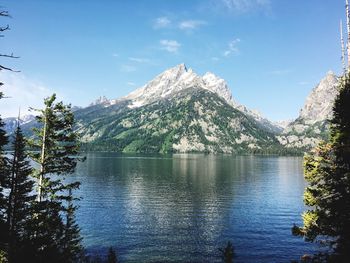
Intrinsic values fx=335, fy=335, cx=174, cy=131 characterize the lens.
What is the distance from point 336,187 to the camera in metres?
25.8

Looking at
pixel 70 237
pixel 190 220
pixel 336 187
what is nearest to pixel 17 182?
pixel 70 237

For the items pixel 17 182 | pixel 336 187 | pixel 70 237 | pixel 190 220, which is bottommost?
pixel 190 220

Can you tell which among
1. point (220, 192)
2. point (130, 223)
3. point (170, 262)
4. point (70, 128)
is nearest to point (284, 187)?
point (220, 192)

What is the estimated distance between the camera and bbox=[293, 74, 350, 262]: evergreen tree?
24062mm

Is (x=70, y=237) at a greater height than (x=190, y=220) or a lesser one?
greater

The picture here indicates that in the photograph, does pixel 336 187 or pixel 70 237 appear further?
pixel 70 237

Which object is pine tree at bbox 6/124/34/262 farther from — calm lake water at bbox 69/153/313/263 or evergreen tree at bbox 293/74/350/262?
calm lake water at bbox 69/153/313/263

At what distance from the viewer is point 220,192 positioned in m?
156

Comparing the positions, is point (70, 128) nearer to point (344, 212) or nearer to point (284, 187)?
point (344, 212)

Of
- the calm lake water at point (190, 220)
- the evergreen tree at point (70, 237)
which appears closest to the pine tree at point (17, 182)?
the evergreen tree at point (70, 237)

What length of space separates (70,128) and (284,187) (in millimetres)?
151573

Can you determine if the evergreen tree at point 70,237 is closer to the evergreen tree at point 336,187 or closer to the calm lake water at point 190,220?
the calm lake water at point 190,220

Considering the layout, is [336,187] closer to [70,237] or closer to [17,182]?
[17,182]

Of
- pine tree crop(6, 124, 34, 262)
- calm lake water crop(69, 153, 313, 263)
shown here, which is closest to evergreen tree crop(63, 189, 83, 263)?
pine tree crop(6, 124, 34, 262)
